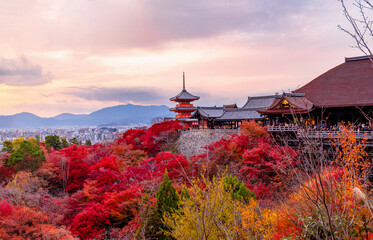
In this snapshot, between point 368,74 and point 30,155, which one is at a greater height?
point 368,74

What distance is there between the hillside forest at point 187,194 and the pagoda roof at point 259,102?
12.1 metres

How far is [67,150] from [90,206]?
12.0 metres

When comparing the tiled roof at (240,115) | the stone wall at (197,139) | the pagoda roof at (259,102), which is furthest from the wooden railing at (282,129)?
the pagoda roof at (259,102)

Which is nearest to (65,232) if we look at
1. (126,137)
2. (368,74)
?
(126,137)

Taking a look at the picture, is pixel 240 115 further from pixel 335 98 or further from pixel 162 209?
pixel 162 209

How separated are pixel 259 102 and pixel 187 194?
24.6 meters

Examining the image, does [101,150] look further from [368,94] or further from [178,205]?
[368,94]

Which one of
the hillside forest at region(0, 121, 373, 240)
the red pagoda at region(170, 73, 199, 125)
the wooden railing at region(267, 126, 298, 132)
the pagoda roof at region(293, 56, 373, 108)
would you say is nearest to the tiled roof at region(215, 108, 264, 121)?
the red pagoda at region(170, 73, 199, 125)

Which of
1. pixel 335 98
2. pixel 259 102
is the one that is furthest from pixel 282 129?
pixel 259 102

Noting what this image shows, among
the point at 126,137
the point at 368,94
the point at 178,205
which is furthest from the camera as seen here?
the point at 126,137

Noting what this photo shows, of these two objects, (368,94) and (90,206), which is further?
(368,94)

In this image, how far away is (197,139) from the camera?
3173 cm

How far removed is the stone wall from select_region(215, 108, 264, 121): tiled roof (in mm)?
3758

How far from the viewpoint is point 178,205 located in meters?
12.9
